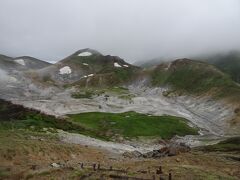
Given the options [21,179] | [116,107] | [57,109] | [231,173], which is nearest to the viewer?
[21,179]

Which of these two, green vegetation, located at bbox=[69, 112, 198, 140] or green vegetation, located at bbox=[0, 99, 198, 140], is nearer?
green vegetation, located at bbox=[0, 99, 198, 140]

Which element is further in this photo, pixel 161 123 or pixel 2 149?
pixel 161 123

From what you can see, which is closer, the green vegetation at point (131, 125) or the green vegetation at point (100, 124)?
the green vegetation at point (100, 124)

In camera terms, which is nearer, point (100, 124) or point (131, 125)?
point (131, 125)

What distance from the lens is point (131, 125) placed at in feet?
435

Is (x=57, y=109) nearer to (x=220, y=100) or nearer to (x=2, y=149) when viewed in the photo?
(x=220, y=100)

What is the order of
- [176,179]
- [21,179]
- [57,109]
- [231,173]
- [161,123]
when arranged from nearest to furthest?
[176,179], [21,179], [231,173], [161,123], [57,109]

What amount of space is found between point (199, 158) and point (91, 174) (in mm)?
23944

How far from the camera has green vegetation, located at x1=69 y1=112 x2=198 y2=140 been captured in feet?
402

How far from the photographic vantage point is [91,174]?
44.3 metres

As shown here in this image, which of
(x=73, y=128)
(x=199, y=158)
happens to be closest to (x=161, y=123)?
(x=73, y=128)

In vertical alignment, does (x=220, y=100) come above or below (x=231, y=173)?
above

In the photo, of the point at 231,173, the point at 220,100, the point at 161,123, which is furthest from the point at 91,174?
the point at 220,100

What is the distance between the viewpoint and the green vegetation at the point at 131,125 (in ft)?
402
